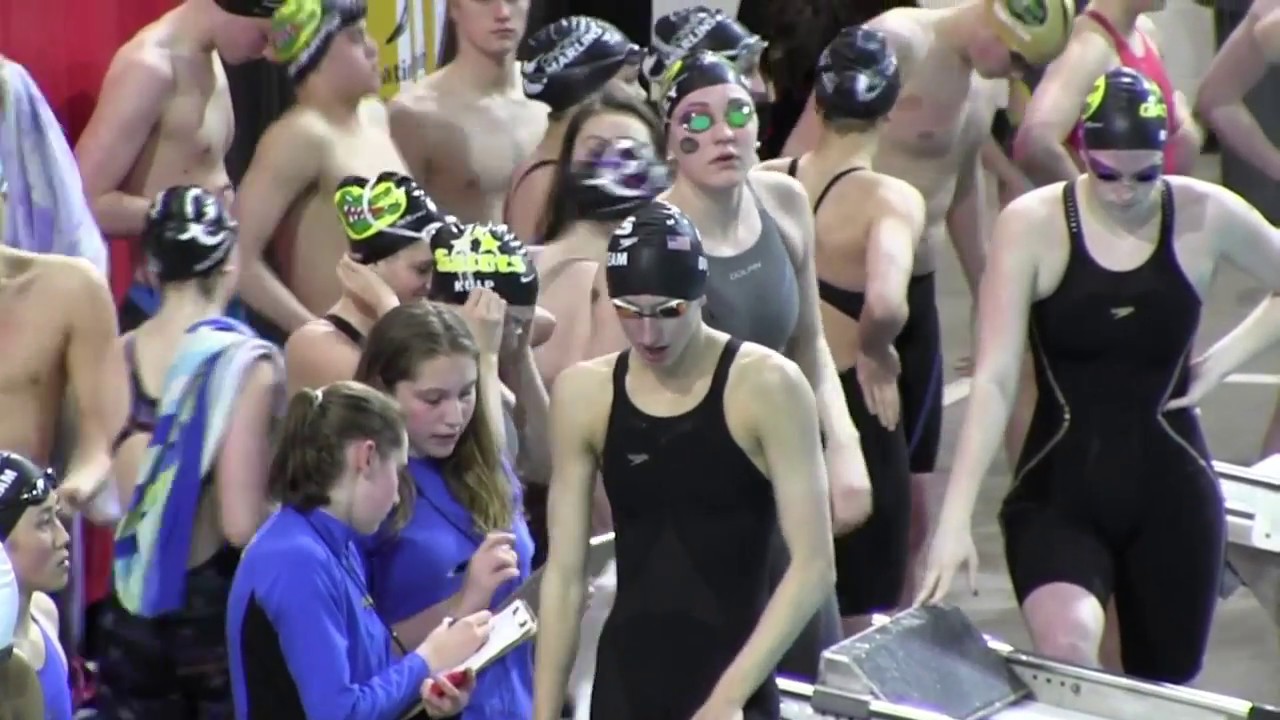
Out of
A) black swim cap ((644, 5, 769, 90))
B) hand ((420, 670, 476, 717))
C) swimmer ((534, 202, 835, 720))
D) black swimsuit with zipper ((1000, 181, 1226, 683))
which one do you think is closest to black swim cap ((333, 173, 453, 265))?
swimmer ((534, 202, 835, 720))

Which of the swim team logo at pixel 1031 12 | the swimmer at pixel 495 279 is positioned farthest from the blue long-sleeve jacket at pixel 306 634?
the swim team logo at pixel 1031 12

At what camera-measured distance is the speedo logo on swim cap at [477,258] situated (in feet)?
15.1

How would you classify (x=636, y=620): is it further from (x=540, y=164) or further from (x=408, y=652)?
(x=540, y=164)

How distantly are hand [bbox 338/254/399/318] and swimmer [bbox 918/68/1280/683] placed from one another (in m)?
1.24

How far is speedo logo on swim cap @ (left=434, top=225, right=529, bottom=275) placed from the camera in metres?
4.60

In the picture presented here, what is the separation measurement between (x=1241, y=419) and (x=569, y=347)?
17.3ft

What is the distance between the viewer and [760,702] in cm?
380

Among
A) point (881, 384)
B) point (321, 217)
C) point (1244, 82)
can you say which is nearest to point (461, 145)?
point (321, 217)

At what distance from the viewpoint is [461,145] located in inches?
250

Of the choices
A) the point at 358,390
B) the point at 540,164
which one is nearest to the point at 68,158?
the point at 540,164

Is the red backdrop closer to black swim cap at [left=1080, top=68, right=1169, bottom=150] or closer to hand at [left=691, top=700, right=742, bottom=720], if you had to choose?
hand at [left=691, top=700, right=742, bottom=720]

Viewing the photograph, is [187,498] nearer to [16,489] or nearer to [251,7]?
[16,489]

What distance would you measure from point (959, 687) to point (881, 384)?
1.70m

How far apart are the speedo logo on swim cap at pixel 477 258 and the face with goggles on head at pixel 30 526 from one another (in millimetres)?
1051
